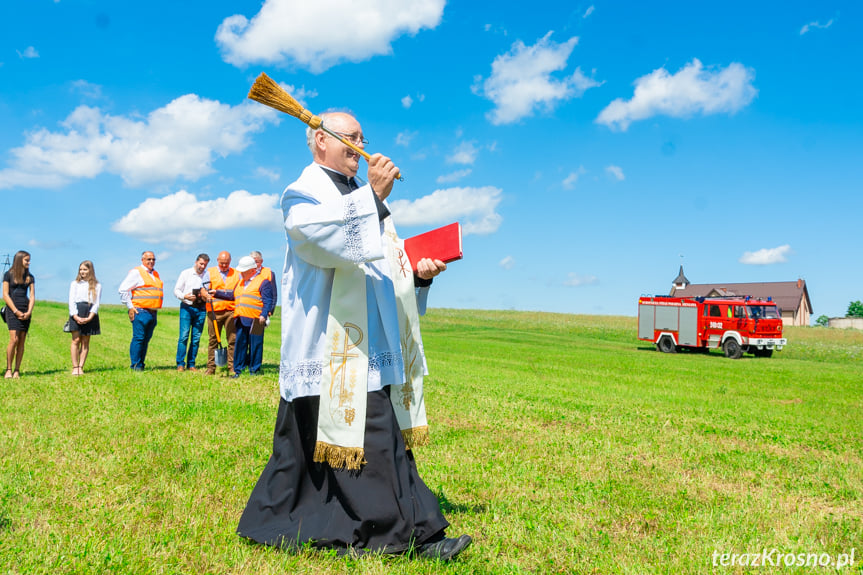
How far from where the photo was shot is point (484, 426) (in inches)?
270

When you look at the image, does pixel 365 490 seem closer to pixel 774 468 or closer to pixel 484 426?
pixel 484 426

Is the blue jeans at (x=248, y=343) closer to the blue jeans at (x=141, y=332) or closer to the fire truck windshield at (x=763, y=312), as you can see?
the blue jeans at (x=141, y=332)

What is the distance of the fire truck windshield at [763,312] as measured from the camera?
24513 millimetres

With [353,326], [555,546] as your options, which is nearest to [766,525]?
[555,546]

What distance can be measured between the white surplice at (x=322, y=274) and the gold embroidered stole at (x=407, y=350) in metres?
0.08

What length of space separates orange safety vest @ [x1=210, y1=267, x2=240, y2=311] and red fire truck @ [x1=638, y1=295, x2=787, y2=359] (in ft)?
67.1

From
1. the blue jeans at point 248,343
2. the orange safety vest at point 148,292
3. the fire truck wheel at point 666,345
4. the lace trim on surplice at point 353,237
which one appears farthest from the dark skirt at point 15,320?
the fire truck wheel at point 666,345

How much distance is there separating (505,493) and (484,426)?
2427 mm

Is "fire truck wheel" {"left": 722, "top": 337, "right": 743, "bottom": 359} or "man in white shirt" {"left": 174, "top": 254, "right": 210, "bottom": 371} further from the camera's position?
"fire truck wheel" {"left": 722, "top": 337, "right": 743, "bottom": 359}

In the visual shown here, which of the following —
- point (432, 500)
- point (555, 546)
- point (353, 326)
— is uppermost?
point (353, 326)

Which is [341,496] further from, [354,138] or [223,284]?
[223,284]

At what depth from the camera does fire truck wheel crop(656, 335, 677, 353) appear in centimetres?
2730

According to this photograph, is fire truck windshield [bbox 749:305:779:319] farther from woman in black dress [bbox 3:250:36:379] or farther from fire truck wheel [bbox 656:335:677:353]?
woman in black dress [bbox 3:250:36:379]

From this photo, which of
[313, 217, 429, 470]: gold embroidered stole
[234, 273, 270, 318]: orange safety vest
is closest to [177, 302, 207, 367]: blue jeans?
[234, 273, 270, 318]: orange safety vest
